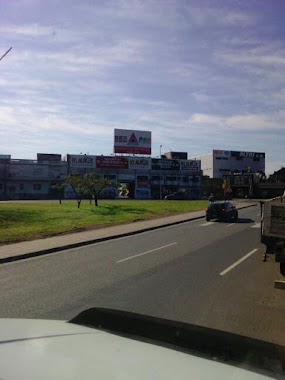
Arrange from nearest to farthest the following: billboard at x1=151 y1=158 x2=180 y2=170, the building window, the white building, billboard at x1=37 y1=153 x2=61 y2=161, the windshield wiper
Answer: the windshield wiper → the building window → billboard at x1=151 y1=158 x2=180 y2=170 → billboard at x1=37 y1=153 x2=61 y2=161 → the white building

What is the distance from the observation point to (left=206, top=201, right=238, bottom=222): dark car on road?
32.8 m

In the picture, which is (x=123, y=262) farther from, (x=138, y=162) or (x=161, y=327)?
(x=138, y=162)

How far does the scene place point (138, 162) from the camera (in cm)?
9781

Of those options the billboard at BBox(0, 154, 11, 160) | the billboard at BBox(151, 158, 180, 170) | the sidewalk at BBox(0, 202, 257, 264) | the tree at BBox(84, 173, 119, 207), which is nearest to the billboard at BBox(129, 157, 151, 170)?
the billboard at BBox(151, 158, 180, 170)

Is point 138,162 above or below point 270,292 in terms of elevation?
above

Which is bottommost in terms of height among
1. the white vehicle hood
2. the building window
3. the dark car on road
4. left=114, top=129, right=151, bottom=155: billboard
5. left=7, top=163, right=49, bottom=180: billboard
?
the dark car on road

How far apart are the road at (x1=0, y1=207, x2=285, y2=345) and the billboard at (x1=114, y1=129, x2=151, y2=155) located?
79.2 m

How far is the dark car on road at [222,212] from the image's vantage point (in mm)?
32844

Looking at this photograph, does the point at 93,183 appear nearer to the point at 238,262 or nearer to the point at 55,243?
the point at 55,243

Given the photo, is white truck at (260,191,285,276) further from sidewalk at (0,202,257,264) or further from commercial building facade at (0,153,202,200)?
commercial building facade at (0,153,202,200)

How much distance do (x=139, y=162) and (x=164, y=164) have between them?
6051 millimetres

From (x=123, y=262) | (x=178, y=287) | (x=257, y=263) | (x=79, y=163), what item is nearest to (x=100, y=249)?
(x=123, y=262)

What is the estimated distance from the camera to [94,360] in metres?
2.83

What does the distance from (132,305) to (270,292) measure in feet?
9.82
